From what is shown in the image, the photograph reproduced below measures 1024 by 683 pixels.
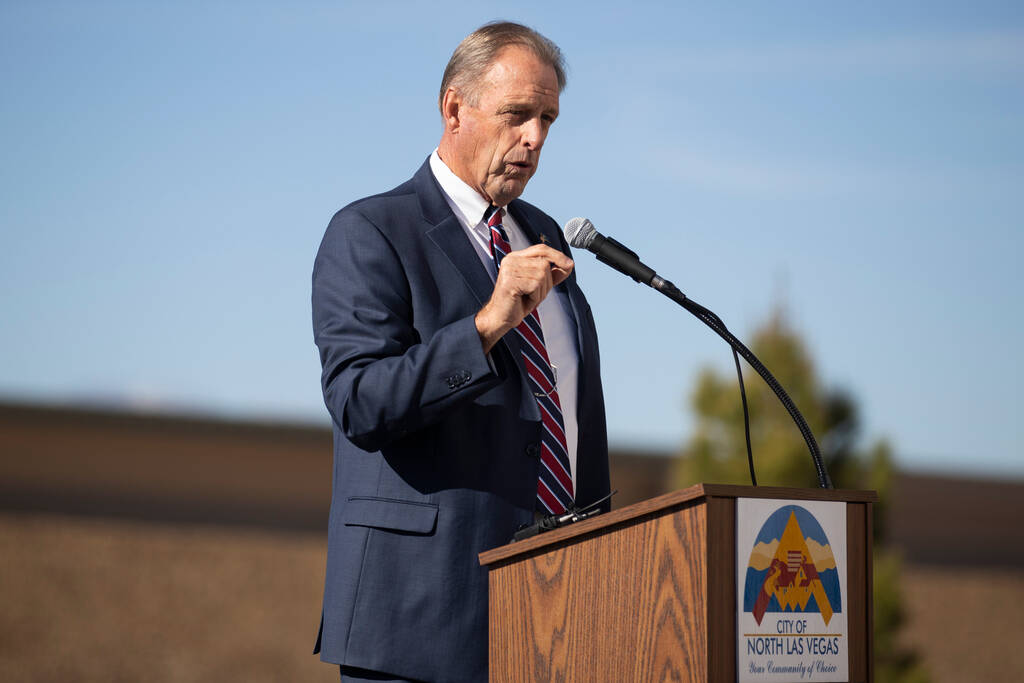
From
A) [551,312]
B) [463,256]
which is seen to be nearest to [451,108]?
[463,256]

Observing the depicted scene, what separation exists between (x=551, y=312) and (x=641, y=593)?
2.63ft

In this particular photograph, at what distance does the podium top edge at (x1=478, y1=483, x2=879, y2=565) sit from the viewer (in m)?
1.61

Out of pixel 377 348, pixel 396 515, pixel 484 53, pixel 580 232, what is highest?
pixel 484 53

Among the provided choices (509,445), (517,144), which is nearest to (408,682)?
(509,445)

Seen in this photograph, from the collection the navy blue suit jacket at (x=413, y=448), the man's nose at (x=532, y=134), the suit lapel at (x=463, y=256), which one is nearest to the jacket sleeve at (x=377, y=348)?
the navy blue suit jacket at (x=413, y=448)

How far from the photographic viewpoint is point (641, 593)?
1674 mm

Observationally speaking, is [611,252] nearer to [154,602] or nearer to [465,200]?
[465,200]

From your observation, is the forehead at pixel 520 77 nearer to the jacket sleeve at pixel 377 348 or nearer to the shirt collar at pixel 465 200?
the shirt collar at pixel 465 200

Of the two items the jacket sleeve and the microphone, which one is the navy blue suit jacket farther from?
the microphone

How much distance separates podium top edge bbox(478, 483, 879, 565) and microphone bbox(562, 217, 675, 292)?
0.49 meters

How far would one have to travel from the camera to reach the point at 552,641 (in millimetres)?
1782

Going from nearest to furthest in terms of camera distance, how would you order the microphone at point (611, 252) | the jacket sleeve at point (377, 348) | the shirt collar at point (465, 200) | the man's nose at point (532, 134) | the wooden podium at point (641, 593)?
the wooden podium at point (641, 593)
the jacket sleeve at point (377, 348)
the microphone at point (611, 252)
the man's nose at point (532, 134)
the shirt collar at point (465, 200)

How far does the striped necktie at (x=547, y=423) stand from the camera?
2.12 metres

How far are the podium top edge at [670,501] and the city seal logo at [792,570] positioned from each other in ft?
0.10
